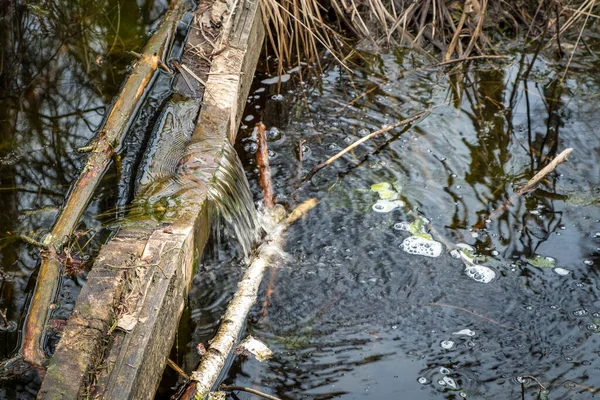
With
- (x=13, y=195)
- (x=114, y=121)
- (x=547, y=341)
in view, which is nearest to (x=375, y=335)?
(x=547, y=341)

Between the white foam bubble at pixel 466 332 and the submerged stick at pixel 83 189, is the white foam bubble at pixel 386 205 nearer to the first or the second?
the white foam bubble at pixel 466 332

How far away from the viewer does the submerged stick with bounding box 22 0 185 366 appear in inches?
103

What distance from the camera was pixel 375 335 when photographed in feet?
10.5

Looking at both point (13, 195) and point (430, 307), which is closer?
point (430, 307)

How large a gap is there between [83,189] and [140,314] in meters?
0.94

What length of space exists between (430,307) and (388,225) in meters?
0.65

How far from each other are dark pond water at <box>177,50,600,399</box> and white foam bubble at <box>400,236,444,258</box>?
4 cm

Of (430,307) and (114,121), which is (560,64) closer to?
(430,307)

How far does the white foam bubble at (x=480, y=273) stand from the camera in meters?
3.56

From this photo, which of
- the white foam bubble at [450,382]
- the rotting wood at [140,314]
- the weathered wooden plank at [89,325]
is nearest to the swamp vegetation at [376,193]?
the white foam bubble at [450,382]

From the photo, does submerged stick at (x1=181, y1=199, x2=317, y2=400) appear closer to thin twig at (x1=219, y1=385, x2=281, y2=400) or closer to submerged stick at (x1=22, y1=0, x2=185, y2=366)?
thin twig at (x1=219, y1=385, x2=281, y2=400)

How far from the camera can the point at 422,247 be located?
375cm

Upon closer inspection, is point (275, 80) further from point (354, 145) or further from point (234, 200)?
point (234, 200)

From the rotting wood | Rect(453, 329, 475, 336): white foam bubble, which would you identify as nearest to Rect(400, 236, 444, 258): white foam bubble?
Rect(453, 329, 475, 336): white foam bubble
